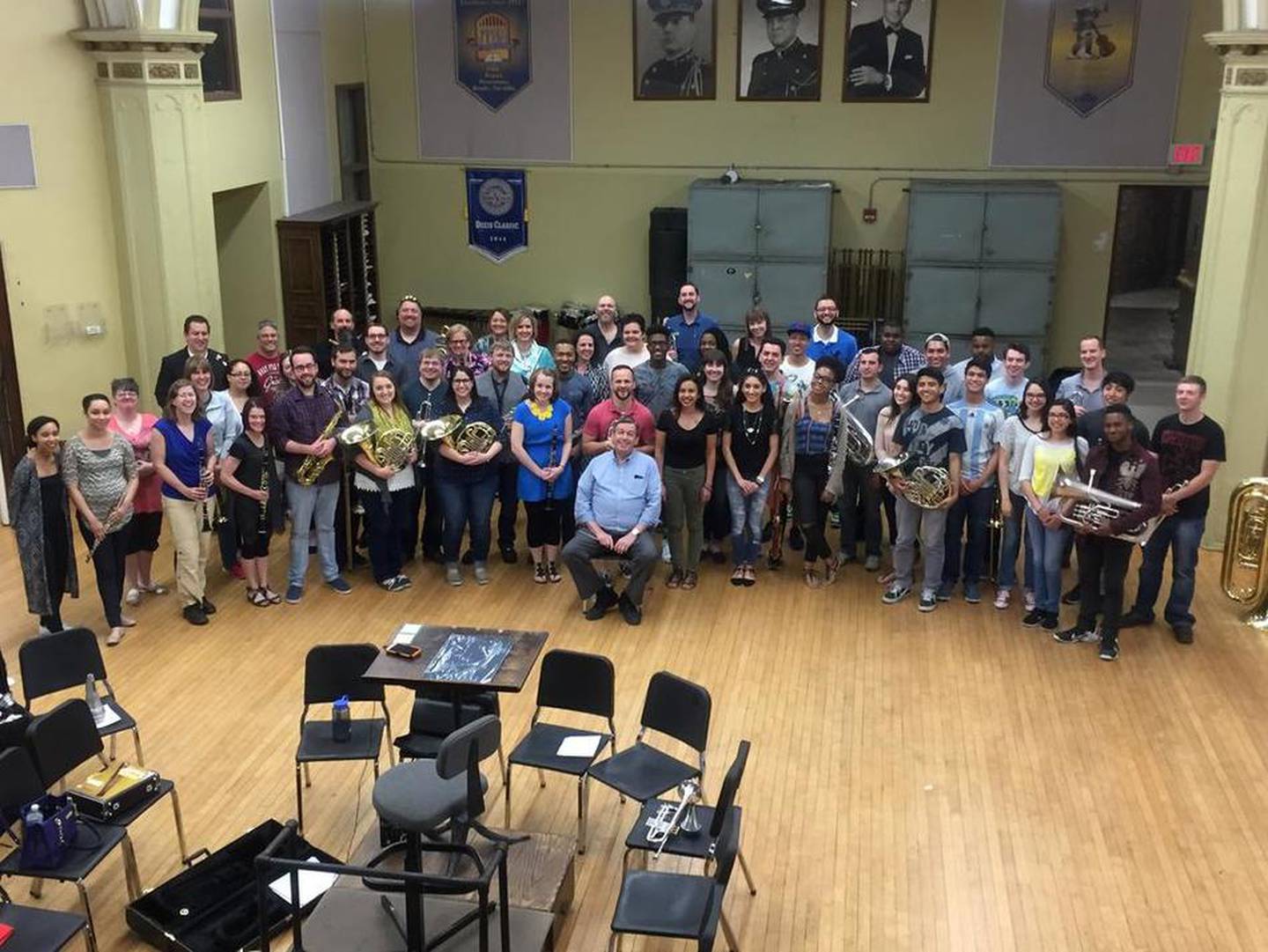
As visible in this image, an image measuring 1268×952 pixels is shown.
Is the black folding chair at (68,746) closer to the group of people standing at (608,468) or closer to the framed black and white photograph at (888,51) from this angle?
the group of people standing at (608,468)

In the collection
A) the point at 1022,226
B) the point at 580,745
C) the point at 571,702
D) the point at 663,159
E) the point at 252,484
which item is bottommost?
the point at 580,745

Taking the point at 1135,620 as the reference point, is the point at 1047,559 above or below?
above

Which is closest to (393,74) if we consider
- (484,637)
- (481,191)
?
(481,191)

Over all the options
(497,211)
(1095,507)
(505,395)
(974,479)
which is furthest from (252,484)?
(497,211)

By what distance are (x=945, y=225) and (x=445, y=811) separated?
32.2 ft

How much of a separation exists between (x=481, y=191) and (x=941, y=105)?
5.17 meters

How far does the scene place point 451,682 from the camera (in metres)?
5.76

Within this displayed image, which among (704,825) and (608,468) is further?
(608,468)

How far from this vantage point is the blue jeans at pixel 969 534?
27.5ft

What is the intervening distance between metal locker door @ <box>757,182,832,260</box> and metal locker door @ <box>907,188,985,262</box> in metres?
0.89

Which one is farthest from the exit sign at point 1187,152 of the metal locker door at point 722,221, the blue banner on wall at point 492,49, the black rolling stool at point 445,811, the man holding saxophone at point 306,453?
the black rolling stool at point 445,811

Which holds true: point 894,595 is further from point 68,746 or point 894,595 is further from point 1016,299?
point 68,746

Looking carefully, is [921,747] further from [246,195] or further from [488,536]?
[246,195]

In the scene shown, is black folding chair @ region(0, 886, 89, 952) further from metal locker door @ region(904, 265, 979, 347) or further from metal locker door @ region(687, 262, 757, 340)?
metal locker door @ region(904, 265, 979, 347)
